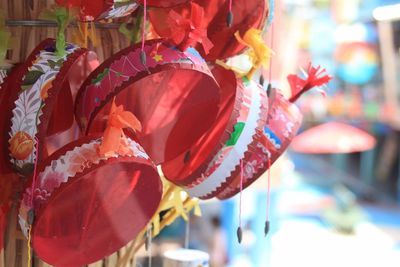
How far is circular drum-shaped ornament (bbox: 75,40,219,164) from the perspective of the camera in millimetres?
520

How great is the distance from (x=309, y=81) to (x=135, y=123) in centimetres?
25

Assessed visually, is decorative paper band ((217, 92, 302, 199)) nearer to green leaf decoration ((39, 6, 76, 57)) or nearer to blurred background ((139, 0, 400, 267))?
green leaf decoration ((39, 6, 76, 57))

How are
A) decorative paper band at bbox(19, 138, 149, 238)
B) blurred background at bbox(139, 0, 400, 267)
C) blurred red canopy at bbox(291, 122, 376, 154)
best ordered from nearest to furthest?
decorative paper band at bbox(19, 138, 149, 238) → blurred background at bbox(139, 0, 400, 267) → blurred red canopy at bbox(291, 122, 376, 154)

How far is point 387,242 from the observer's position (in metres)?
2.64

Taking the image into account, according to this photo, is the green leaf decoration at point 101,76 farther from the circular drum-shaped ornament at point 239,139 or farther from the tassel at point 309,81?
the tassel at point 309,81

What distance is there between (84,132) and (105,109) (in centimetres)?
5

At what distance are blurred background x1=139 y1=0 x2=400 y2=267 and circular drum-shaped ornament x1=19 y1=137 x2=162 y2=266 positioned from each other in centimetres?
127

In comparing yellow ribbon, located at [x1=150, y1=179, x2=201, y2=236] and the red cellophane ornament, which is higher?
the red cellophane ornament

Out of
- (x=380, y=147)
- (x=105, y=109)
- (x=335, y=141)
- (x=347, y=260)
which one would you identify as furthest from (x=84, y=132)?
(x=380, y=147)

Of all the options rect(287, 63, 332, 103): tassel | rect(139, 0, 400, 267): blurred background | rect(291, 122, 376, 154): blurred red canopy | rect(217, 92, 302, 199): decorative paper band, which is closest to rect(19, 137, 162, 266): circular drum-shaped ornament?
rect(217, 92, 302, 199): decorative paper band

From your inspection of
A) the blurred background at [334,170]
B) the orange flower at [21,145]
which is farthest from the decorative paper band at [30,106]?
the blurred background at [334,170]

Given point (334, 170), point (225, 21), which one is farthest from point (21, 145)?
point (334, 170)

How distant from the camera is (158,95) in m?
0.64

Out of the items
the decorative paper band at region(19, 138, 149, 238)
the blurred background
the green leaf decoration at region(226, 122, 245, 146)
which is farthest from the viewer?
the blurred background
